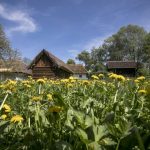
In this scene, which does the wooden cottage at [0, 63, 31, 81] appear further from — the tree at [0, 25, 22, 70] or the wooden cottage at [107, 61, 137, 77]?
the wooden cottage at [107, 61, 137, 77]

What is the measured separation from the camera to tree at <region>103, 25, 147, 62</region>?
92856 millimetres

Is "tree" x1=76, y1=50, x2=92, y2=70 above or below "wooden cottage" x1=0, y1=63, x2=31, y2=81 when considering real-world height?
above

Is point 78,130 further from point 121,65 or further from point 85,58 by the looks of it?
point 85,58

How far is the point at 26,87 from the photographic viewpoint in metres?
6.00

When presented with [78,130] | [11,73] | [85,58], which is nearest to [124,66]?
[85,58]

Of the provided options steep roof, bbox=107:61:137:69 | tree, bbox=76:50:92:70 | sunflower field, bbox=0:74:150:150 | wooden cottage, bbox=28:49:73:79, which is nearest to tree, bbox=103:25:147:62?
steep roof, bbox=107:61:137:69

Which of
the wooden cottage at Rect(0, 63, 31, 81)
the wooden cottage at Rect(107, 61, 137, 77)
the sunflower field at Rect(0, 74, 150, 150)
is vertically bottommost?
the sunflower field at Rect(0, 74, 150, 150)

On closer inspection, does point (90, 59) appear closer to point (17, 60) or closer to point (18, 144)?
point (17, 60)

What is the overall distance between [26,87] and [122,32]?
307 ft

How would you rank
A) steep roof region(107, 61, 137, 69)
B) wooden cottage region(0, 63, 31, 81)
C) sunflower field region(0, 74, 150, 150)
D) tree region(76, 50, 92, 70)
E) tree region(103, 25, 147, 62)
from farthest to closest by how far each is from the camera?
tree region(76, 50, 92, 70), tree region(103, 25, 147, 62), steep roof region(107, 61, 137, 69), wooden cottage region(0, 63, 31, 81), sunflower field region(0, 74, 150, 150)

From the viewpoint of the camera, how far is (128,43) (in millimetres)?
96875

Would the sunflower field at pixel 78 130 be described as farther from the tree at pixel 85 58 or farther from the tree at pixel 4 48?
the tree at pixel 85 58

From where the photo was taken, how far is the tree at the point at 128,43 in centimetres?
9286

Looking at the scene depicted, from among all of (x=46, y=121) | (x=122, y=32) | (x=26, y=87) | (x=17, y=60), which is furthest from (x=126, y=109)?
(x=122, y=32)
